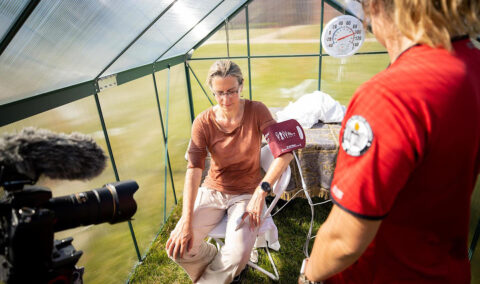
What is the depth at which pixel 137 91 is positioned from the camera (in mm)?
2434

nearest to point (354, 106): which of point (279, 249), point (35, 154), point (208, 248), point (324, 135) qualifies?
point (35, 154)

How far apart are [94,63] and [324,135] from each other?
228cm

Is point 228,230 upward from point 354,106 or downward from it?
downward

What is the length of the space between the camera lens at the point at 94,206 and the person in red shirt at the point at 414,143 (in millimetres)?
594

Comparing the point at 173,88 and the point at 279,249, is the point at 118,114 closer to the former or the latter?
the point at 173,88

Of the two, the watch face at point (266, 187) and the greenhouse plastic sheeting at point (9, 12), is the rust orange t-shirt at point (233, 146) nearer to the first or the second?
the watch face at point (266, 187)

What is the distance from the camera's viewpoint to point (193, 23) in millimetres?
2902

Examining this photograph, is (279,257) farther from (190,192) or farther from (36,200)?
(36,200)

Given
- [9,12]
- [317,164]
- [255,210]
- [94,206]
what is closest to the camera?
[94,206]

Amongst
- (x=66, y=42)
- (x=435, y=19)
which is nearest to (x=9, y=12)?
(x=66, y=42)

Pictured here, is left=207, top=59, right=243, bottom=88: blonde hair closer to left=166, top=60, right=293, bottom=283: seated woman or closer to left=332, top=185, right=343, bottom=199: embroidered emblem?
left=166, top=60, right=293, bottom=283: seated woman

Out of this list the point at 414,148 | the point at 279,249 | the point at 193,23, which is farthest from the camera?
the point at 193,23

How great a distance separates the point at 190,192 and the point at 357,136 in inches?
56.6

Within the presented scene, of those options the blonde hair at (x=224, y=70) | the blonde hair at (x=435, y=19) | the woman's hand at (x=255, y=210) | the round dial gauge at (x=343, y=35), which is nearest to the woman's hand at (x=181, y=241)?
the woman's hand at (x=255, y=210)
